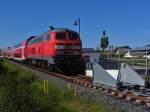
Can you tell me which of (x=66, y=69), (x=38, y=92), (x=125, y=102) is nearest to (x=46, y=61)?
(x=66, y=69)

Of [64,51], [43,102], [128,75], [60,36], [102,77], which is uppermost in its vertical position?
[60,36]

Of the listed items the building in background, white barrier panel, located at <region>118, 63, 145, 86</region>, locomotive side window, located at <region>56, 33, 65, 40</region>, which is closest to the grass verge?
white barrier panel, located at <region>118, 63, 145, 86</region>

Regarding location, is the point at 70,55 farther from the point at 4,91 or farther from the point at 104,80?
the point at 4,91

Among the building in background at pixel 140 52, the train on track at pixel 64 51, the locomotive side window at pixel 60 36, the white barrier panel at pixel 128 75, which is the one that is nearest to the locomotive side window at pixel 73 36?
the train on track at pixel 64 51

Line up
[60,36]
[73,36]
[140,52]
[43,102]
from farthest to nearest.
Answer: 1. [73,36]
2. [60,36]
3. [140,52]
4. [43,102]

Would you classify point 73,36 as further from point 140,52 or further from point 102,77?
point 102,77

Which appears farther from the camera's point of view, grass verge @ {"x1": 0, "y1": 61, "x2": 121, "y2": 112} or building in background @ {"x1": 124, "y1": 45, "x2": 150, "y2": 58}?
building in background @ {"x1": 124, "y1": 45, "x2": 150, "y2": 58}

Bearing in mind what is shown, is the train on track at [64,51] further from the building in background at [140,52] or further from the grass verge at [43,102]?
the grass verge at [43,102]

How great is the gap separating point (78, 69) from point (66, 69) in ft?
2.80

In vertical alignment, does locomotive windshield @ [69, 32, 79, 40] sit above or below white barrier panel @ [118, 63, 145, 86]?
above

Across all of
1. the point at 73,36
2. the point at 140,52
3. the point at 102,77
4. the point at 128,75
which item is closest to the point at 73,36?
the point at 73,36

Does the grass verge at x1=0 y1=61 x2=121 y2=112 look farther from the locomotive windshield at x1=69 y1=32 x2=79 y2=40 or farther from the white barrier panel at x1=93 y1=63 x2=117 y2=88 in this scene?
the locomotive windshield at x1=69 y1=32 x2=79 y2=40

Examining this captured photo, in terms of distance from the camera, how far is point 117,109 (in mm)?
12938

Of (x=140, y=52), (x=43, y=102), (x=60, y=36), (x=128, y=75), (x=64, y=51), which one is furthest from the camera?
(x=60, y=36)
